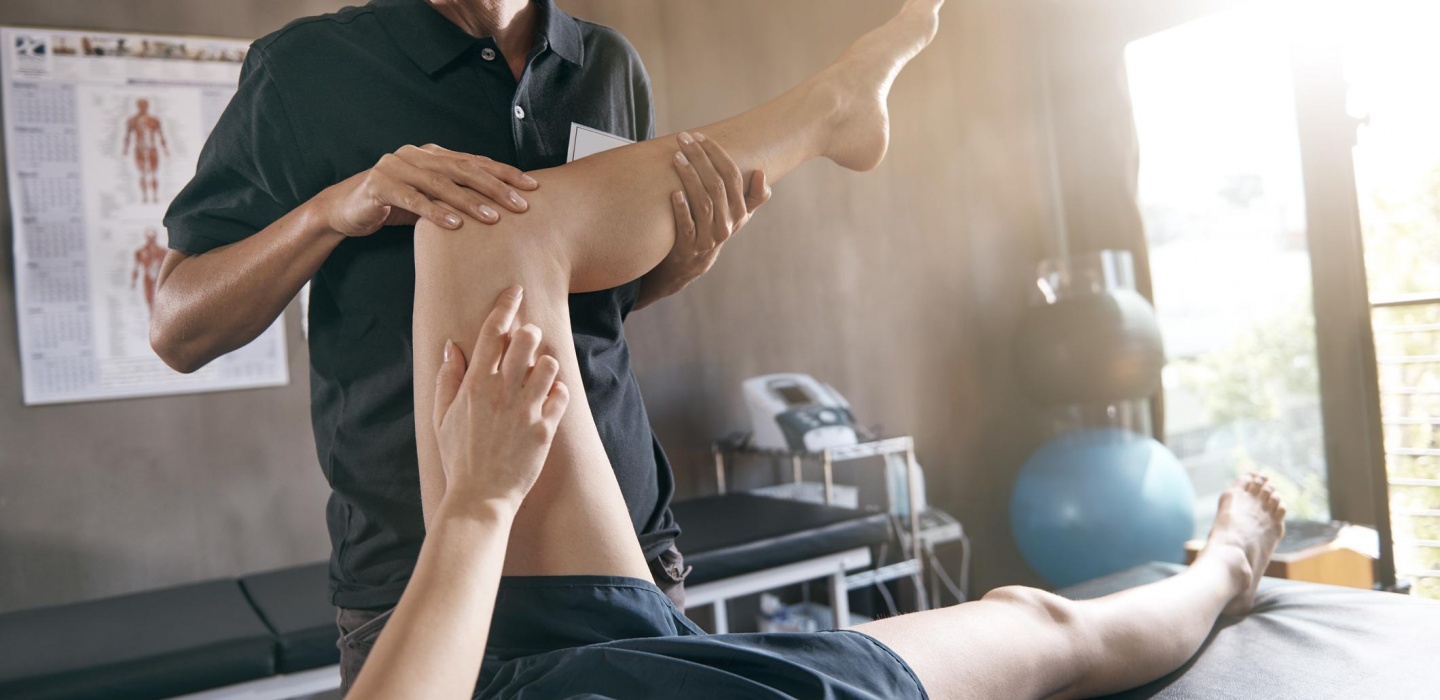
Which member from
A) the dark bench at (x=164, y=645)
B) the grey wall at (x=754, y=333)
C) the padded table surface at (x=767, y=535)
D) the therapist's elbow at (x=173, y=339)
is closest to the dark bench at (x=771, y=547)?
the padded table surface at (x=767, y=535)

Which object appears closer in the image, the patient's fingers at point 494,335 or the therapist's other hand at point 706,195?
the patient's fingers at point 494,335

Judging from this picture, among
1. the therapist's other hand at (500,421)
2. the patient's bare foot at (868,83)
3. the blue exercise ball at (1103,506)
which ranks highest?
the patient's bare foot at (868,83)

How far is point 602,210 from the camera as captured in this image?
1.04 meters

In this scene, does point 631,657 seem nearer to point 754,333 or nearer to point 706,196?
point 706,196

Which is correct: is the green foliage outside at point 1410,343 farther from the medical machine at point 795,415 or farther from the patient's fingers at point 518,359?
the patient's fingers at point 518,359

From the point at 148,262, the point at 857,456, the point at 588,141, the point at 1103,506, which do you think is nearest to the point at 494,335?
the point at 588,141

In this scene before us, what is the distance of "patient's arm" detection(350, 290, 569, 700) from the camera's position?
69 cm

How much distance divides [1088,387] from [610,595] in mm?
2692

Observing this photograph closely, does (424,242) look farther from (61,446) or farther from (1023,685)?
(61,446)

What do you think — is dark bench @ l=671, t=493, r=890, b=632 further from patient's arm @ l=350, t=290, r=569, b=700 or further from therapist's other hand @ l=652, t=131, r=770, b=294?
patient's arm @ l=350, t=290, r=569, b=700

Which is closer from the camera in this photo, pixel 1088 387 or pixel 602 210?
pixel 602 210

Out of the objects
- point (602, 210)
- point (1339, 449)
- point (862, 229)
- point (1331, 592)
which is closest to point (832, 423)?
point (862, 229)

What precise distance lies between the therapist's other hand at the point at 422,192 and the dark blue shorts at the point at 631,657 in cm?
35

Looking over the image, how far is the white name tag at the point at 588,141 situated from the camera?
1164mm
